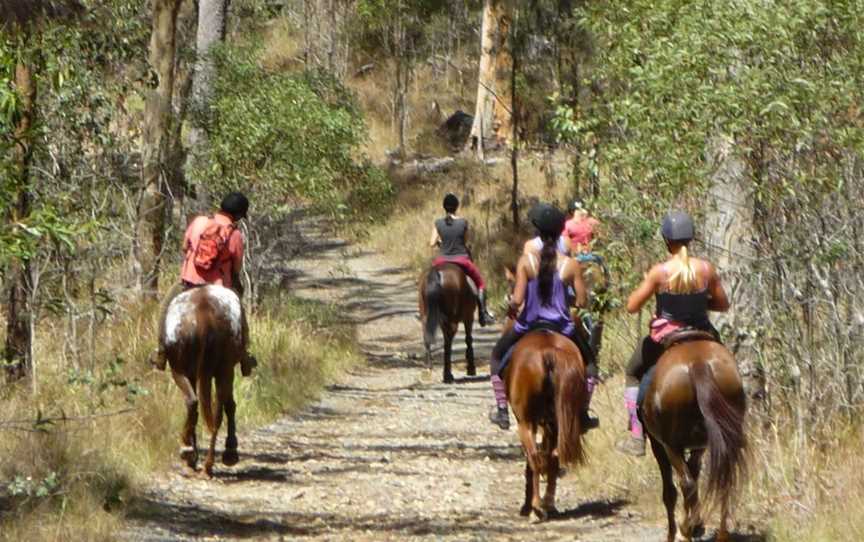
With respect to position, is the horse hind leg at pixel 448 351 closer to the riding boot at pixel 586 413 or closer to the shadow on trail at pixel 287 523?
the shadow on trail at pixel 287 523

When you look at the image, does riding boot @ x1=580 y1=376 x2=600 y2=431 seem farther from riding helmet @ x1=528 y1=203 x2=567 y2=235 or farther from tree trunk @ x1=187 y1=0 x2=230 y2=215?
tree trunk @ x1=187 y1=0 x2=230 y2=215

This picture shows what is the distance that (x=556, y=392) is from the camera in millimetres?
11031

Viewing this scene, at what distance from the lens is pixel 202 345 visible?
1259 cm

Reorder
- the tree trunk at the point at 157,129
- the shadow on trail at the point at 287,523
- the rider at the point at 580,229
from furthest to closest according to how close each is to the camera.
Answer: the tree trunk at the point at 157,129 → the rider at the point at 580,229 → the shadow on trail at the point at 287,523

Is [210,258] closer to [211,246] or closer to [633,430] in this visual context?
[211,246]

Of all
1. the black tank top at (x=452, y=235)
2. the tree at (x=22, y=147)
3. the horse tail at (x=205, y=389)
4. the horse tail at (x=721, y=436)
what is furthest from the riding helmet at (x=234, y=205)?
the black tank top at (x=452, y=235)

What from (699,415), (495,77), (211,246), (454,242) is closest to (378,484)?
(211,246)

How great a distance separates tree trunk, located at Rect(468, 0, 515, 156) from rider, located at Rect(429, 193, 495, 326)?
623 inches

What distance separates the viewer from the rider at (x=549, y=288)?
37.2ft

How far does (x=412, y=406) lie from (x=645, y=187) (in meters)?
6.09

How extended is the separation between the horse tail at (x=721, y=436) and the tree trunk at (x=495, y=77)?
27.2 metres

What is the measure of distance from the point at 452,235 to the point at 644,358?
1026cm

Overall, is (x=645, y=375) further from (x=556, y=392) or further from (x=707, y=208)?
(x=707, y=208)

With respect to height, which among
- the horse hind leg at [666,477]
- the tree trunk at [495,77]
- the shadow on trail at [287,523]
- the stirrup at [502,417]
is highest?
the tree trunk at [495,77]
